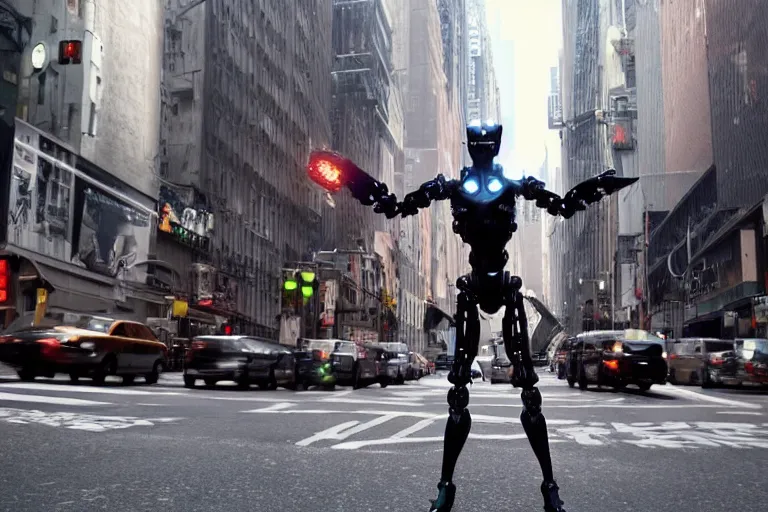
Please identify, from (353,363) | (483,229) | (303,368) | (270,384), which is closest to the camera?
(483,229)

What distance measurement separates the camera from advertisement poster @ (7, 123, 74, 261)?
30312mm

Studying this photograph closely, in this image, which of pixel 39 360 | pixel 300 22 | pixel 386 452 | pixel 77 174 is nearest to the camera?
pixel 386 452

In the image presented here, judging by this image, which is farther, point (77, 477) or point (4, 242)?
point (4, 242)

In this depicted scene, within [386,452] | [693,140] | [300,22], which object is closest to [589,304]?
[693,140]

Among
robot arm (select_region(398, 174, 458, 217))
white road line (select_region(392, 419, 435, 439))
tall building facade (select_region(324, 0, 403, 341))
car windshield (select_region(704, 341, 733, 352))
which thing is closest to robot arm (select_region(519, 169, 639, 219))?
robot arm (select_region(398, 174, 458, 217))

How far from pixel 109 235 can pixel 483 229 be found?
35.9m

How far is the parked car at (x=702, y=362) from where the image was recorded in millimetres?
24312

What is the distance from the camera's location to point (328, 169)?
463cm

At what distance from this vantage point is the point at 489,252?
Result: 4.41 meters

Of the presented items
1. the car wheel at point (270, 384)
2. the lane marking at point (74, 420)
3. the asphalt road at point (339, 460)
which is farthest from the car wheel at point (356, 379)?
the lane marking at point (74, 420)

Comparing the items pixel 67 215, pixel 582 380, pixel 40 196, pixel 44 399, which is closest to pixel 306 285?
pixel 582 380

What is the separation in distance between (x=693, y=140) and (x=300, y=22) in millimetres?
35752

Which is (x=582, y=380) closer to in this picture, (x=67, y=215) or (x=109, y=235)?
(x=67, y=215)

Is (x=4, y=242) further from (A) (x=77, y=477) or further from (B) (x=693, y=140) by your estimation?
(B) (x=693, y=140)
